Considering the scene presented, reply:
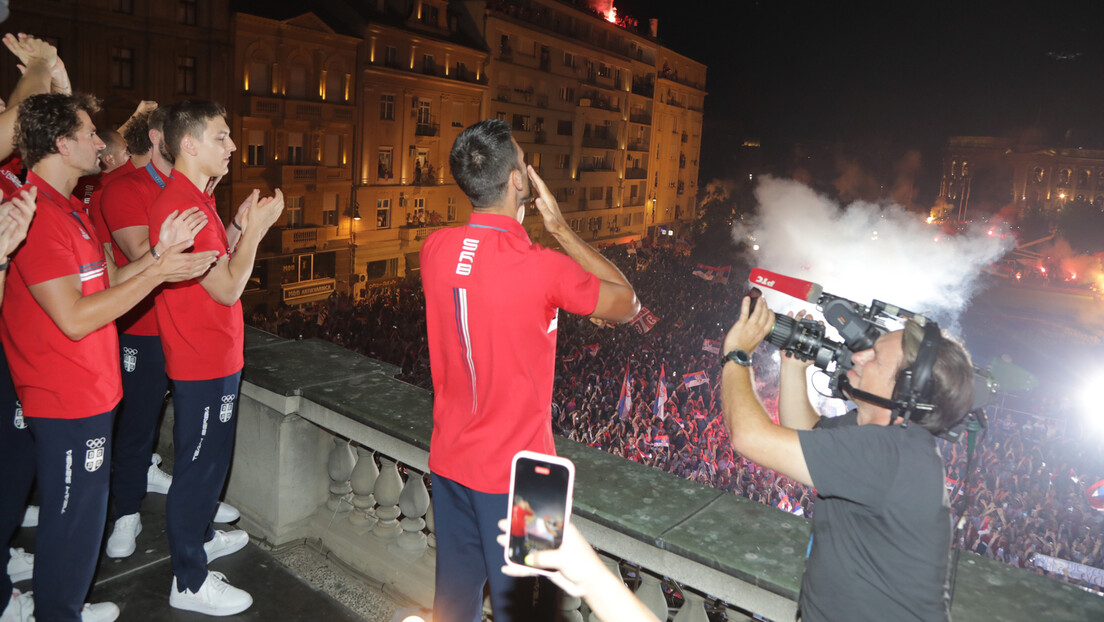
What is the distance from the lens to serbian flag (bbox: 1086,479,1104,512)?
1095 centimetres

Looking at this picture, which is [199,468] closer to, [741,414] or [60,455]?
[60,455]

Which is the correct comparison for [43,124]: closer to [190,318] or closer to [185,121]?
[185,121]

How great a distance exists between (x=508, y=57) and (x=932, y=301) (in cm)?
2888

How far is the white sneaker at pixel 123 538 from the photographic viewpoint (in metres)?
3.70

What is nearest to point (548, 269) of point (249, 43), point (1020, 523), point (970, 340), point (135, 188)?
point (135, 188)

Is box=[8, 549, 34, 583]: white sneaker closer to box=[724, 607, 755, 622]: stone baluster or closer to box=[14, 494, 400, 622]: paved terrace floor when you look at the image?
box=[14, 494, 400, 622]: paved terrace floor

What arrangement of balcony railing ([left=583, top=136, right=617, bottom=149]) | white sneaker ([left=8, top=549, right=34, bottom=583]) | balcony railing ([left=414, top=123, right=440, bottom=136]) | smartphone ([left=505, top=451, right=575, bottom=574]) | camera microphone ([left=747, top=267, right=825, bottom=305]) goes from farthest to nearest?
balcony railing ([left=583, top=136, right=617, bottom=149]) → balcony railing ([left=414, top=123, right=440, bottom=136]) → white sneaker ([left=8, top=549, right=34, bottom=583]) → camera microphone ([left=747, top=267, right=825, bottom=305]) → smartphone ([left=505, top=451, right=575, bottom=574])

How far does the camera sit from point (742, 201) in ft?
228

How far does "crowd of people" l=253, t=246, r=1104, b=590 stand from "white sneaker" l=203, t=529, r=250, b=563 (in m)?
1.25

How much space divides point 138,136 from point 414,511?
9.73 feet

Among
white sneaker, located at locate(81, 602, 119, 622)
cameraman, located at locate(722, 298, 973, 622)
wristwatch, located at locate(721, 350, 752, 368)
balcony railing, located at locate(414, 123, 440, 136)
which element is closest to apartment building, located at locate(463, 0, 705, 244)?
balcony railing, located at locate(414, 123, 440, 136)

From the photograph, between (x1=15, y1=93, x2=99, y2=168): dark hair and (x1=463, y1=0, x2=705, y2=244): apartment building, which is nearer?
(x1=15, y1=93, x2=99, y2=168): dark hair

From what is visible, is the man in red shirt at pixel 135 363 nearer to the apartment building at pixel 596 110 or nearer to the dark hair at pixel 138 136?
the dark hair at pixel 138 136

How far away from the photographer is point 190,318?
3.27 m
